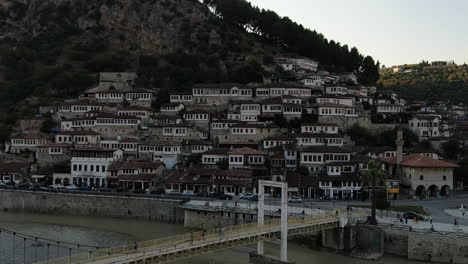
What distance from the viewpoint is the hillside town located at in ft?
192

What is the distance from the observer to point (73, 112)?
260 ft

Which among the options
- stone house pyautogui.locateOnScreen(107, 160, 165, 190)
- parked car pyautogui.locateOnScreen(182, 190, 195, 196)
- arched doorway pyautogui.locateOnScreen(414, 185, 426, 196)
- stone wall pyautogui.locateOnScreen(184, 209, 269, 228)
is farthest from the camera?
stone house pyautogui.locateOnScreen(107, 160, 165, 190)

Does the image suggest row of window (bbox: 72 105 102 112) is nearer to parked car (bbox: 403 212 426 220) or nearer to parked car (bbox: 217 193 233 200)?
parked car (bbox: 217 193 233 200)

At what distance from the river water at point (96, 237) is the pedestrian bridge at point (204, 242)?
2.43 m

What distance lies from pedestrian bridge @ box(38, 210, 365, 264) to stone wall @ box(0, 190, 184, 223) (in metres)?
16.7

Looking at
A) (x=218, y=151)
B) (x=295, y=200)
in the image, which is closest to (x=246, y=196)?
(x=295, y=200)

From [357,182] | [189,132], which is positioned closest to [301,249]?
[357,182]

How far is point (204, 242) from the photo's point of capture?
31078 mm

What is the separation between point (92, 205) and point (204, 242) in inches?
1111

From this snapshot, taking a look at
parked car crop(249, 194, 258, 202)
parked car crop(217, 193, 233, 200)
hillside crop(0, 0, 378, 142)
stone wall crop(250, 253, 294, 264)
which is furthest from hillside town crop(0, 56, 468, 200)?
stone wall crop(250, 253, 294, 264)

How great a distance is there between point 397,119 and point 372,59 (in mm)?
34540

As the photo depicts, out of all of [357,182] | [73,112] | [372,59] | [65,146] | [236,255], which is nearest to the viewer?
[236,255]

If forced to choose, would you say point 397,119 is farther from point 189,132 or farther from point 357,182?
point 189,132

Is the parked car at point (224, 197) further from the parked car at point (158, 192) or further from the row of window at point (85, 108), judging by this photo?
the row of window at point (85, 108)
